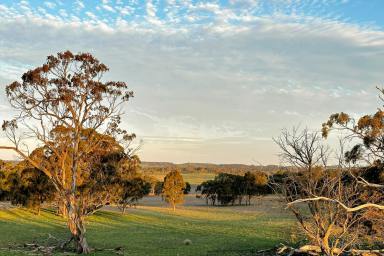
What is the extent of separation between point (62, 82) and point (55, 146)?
4.98 m

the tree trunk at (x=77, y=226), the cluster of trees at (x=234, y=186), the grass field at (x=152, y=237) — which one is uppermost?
the cluster of trees at (x=234, y=186)

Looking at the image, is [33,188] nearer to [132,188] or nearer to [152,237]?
[132,188]

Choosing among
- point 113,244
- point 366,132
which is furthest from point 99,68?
point 366,132

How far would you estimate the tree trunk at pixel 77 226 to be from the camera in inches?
1184

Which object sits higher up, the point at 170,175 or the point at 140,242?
the point at 170,175

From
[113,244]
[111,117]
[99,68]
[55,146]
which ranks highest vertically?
[99,68]

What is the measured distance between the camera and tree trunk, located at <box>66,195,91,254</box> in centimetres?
3006

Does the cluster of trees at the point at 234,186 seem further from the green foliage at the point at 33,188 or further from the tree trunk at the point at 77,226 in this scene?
the tree trunk at the point at 77,226

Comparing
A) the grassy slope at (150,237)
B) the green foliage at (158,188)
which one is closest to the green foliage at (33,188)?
the grassy slope at (150,237)

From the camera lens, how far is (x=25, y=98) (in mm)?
32219

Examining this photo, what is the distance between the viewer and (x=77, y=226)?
99.1ft

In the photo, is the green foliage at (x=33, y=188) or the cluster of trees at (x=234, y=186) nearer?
the green foliage at (x=33, y=188)

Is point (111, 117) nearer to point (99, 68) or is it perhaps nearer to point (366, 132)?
point (99, 68)

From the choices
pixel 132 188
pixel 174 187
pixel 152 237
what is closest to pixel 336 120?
pixel 152 237
